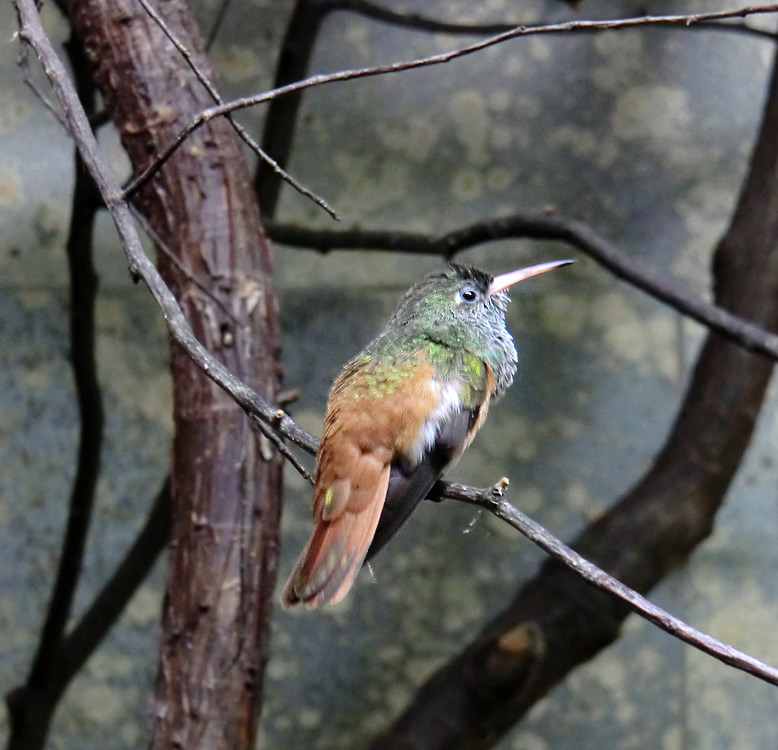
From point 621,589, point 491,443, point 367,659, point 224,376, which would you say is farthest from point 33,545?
point 621,589

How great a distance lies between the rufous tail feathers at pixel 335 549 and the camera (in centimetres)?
102

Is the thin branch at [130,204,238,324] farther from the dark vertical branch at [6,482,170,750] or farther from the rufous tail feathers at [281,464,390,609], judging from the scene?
the dark vertical branch at [6,482,170,750]

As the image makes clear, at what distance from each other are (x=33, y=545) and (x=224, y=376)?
5.60 feet

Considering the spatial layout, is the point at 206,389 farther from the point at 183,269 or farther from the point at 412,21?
the point at 412,21

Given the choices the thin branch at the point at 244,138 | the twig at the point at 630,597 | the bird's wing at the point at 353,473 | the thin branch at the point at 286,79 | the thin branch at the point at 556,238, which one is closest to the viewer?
the twig at the point at 630,597

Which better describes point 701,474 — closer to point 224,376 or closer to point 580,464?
point 580,464

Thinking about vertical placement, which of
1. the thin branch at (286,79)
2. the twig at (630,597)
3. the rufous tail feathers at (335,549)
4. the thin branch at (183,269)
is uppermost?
the thin branch at (286,79)

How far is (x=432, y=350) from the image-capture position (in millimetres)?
1184

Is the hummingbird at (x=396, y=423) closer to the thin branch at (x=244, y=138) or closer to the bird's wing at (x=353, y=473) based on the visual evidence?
the bird's wing at (x=353, y=473)

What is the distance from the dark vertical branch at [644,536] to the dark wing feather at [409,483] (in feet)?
2.66

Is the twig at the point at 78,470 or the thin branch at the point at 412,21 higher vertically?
the thin branch at the point at 412,21

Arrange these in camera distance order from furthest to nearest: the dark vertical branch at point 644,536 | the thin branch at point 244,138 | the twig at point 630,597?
the dark vertical branch at point 644,536 → the thin branch at point 244,138 → the twig at point 630,597

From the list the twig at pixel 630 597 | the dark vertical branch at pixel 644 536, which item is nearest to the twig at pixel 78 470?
the dark vertical branch at pixel 644 536

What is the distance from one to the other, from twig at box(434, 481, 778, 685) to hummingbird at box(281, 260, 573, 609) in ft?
0.71
